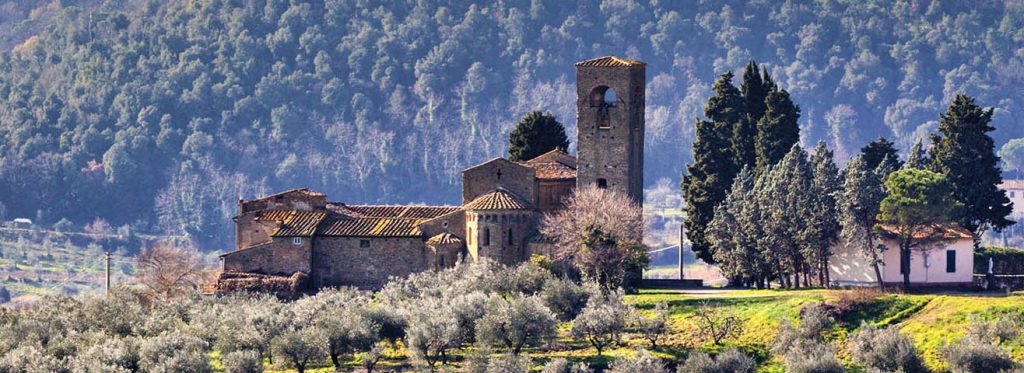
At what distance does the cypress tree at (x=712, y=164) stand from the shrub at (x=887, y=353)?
2339 cm

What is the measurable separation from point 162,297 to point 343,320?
1952 cm

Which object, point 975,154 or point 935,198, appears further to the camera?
point 975,154

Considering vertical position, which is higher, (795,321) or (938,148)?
(938,148)

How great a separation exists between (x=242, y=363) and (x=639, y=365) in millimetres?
17678

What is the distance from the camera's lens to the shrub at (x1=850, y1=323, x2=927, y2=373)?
313ft

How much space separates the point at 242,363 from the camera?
99.7 meters

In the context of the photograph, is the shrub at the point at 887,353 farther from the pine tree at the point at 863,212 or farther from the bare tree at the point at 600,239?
the bare tree at the point at 600,239

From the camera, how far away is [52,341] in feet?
347

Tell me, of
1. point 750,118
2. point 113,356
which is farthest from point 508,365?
point 750,118

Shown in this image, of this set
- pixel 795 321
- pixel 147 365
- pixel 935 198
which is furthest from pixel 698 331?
pixel 147 365

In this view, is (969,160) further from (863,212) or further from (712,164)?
(712,164)

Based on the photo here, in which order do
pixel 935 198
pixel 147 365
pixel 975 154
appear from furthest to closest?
pixel 975 154, pixel 935 198, pixel 147 365

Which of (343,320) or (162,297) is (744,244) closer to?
(343,320)

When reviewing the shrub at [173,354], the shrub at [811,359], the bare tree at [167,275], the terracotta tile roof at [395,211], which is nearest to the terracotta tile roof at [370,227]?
the terracotta tile roof at [395,211]
